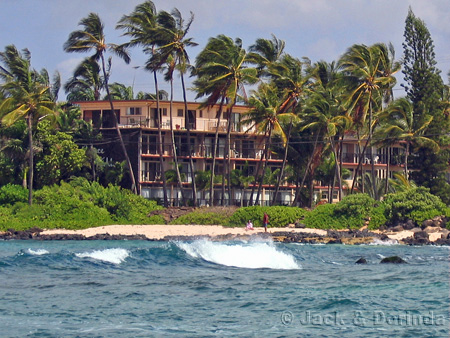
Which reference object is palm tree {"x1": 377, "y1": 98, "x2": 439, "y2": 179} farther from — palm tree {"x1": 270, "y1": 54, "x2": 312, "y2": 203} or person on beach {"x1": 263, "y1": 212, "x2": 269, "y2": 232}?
person on beach {"x1": 263, "y1": 212, "x2": 269, "y2": 232}

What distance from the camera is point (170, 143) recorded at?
5678 cm

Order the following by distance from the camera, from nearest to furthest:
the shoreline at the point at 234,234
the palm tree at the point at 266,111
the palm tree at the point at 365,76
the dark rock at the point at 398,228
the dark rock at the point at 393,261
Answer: the dark rock at the point at 393,261 < the shoreline at the point at 234,234 < the dark rock at the point at 398,228 < the palm tree at the point at 266,111 < the palm tree at the point at 365,76

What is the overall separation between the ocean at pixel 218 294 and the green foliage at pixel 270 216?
1610 cm

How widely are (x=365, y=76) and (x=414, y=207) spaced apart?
33.3 ft

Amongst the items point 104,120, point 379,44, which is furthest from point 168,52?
point 379,44

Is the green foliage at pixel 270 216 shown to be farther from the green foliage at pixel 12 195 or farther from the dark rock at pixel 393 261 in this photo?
the dark rock at pixel 393 261

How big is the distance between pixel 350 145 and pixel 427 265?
3716cm

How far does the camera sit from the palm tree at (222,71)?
49.4 m

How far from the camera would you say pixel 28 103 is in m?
46.0

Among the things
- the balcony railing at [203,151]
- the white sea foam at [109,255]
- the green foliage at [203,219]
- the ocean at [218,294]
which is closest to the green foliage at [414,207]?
the green foliage at [203,219]

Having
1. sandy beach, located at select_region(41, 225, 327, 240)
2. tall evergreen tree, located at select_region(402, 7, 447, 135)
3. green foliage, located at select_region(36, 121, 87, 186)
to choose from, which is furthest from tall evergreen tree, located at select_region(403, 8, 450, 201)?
green foliage, located at select_region(36, 121, 87, 186)

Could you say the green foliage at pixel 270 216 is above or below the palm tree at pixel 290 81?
below

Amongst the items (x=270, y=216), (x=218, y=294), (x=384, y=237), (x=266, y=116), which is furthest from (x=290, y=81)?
(x=218, y=294)

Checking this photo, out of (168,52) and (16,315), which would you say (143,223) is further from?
(16,315)
